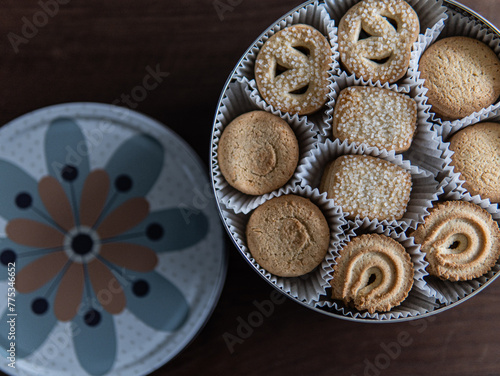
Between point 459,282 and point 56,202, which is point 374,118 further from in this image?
point 56,202

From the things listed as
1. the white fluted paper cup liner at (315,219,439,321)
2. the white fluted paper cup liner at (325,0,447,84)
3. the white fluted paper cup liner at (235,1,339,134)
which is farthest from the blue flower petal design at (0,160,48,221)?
the white fluted paper cup liner at (325,0,447,84)

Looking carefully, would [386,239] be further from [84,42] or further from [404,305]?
[84,42]

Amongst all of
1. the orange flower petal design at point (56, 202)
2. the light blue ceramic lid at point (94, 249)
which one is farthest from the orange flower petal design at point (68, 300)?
the orange flower petal design at point (56, 202)

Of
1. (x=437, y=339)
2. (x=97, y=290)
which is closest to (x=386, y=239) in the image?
(x=437, y=339)

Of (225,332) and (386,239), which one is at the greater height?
(386,239)

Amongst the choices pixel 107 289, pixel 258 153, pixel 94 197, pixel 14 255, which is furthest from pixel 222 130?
pixel 14 255

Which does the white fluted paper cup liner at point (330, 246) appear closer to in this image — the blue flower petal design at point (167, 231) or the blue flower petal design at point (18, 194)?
the blue flower petal design at point (167, 231)

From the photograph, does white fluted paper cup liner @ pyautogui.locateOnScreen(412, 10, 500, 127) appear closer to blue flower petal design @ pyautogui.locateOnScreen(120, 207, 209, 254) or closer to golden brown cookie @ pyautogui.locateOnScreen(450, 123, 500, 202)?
golden brown cookie @ pyautogui.locateOnScreen(450, 123, 500, 202)
